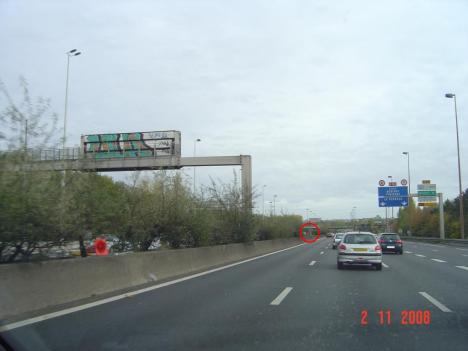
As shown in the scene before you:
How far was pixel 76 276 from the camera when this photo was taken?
998 centimetres

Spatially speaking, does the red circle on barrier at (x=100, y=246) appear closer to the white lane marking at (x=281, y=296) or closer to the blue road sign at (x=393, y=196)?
the white lane marking at (x=281, y=296)

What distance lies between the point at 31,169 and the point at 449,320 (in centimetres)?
832

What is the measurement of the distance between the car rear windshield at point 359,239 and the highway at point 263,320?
4806 mm

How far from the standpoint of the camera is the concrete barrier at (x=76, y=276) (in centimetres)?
816

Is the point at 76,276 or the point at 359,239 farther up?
the point at 359,239

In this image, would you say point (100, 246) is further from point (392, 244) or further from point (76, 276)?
point (392, 244)

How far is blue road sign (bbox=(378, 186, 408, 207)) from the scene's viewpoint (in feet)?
164

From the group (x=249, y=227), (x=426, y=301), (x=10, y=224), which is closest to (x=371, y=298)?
(x=426, y=301)

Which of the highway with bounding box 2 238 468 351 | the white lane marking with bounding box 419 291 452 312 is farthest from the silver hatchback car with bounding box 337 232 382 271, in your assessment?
the white lane marking with bounding box 419 291 452 312

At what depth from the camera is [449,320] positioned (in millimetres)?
8266

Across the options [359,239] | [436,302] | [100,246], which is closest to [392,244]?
[359,239]

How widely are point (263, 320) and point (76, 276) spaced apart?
424cm

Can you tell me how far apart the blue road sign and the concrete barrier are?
37.9 meters
